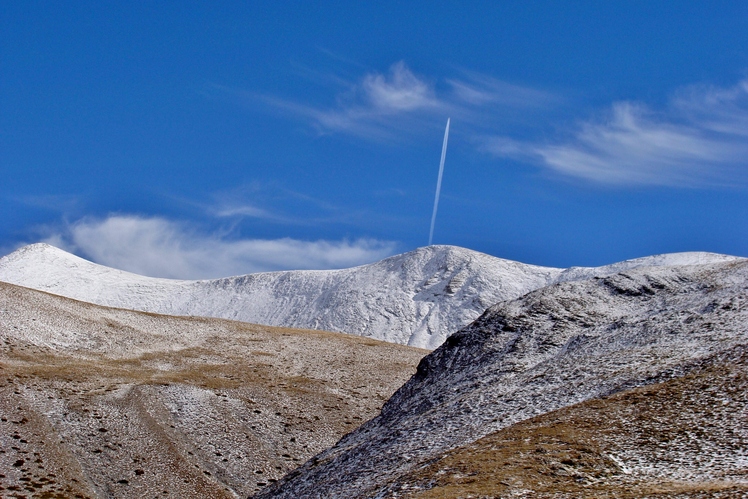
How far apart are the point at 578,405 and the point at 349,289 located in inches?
4754

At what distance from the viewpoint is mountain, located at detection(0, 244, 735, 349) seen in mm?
135750

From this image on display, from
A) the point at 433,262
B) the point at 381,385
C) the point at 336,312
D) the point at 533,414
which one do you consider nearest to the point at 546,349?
the point at 533,414

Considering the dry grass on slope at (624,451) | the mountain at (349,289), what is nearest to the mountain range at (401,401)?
the dry grass on slope at (624,451)

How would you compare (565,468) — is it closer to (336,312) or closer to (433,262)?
(336,312)

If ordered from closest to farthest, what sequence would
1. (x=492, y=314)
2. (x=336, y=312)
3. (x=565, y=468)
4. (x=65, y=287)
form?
1. (x=565, y=468)
2. (x=492, y=314)
3. (x=336, y=312)
4. (x=65, y=287)

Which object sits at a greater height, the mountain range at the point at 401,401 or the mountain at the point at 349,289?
the mountain at the point at 349,289

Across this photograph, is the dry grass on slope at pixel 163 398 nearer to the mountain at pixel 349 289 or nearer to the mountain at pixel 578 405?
the mountain at pixel 578 405

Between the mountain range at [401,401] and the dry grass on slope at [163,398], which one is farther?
the dry grass on slope at [163,398]

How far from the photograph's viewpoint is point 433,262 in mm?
157875

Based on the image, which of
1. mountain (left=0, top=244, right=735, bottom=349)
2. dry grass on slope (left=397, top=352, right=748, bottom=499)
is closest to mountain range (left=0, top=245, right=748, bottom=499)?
dry grass on slope (left=397, top=352, right=748, bottom=499)

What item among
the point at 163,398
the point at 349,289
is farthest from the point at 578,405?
the point at 349,289

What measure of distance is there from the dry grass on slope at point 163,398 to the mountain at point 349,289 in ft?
186

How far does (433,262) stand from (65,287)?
71396 mm

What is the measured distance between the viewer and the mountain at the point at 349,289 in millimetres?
135750
